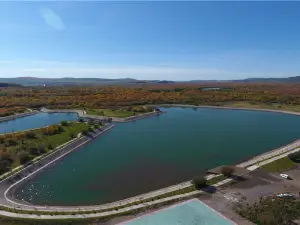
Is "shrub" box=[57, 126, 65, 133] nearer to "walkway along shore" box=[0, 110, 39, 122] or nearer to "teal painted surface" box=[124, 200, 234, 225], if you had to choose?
"walkway along shore" box=[0, 110, 39, 122]

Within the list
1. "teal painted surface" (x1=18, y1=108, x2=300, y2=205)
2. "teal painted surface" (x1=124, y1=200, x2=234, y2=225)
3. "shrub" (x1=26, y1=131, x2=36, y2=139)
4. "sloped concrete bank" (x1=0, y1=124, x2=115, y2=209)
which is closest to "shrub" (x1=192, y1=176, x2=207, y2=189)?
"teal painted surface" (x1=18, y1=108, x2=300, y2=205)

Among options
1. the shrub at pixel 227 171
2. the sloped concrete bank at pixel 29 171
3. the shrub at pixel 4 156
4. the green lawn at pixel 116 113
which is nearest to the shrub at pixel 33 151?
the sloped concrete bank at pixel 29 171

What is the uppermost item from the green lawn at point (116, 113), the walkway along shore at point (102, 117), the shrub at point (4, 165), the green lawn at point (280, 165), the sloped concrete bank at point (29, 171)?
the green lawn at point (116, 113)

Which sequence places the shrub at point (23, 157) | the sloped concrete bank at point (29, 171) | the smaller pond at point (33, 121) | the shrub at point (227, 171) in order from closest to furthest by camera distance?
the sloped concrete bank at point (29, 171) → the shrub at point (227, 171) → the shrub at point (23, 157) → the smaller pond at point (33, 121)

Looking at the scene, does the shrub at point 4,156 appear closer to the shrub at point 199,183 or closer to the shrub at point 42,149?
the shrub at point 42,149

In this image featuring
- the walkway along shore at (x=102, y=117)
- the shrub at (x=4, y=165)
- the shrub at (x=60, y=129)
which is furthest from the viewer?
the walkway along shore at (x=102, y=117)

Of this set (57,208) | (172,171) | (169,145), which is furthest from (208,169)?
(57,208)

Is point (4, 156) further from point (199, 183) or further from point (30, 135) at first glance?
point (199, 183)
